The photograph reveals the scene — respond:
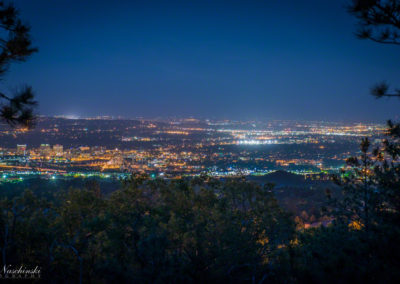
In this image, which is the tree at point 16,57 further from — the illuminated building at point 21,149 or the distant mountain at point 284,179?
the illuminated building at point 21,149

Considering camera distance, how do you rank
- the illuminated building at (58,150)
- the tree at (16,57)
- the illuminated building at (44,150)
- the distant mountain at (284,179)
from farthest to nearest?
the illuminated building at (58,150) → the illuminated building at (44,150) → the distant mountain at (284,179) → the tree at (16,57)

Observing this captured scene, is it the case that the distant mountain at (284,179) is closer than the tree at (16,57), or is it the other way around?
the tree at (16,57)

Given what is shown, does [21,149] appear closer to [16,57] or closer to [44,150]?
[44,150]

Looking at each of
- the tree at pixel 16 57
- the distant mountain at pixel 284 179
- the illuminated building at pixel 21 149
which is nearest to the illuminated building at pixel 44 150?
the illuminated building at pixel 21 149

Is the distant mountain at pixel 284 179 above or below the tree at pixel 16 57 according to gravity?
below

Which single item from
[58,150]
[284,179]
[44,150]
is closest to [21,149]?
[44,150]

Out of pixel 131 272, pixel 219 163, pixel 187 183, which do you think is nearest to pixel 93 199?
pixel 187 183

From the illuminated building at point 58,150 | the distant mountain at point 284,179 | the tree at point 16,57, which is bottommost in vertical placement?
the distant mountain at point 284,179

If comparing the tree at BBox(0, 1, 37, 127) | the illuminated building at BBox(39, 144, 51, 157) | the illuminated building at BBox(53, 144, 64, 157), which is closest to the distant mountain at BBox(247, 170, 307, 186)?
the tree at BBox(0, 1, 37, 127)

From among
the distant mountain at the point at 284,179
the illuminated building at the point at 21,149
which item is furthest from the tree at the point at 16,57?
the illuminated building at the point at 21,149

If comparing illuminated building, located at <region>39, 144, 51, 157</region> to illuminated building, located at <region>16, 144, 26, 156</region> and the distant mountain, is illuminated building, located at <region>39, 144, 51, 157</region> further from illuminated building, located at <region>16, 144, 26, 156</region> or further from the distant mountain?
the distant mountain

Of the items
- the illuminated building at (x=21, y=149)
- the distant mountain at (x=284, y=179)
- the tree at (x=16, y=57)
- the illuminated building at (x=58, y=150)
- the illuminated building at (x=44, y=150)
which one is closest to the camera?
the tree at (x=16, y=57)
